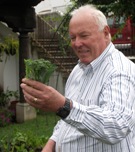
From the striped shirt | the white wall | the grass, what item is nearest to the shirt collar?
the striped shirt

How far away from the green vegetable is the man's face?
358mm

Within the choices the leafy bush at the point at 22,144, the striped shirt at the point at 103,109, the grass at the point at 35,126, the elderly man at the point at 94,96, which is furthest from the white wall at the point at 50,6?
the striped shirt at the point at 103,109

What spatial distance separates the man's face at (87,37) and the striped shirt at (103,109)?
0.04m

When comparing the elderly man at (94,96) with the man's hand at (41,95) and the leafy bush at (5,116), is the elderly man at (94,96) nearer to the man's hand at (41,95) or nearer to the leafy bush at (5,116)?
the man's hand at (41,95)

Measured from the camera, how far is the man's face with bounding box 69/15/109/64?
2.29 m

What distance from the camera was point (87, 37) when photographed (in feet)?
7.58

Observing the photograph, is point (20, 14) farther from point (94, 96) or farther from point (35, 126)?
point (94, 96)

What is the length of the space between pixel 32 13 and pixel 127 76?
294 inches

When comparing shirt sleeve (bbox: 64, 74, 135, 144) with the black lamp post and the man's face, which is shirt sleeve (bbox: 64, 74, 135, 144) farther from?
the black lamp post

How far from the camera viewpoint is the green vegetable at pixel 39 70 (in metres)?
1.98

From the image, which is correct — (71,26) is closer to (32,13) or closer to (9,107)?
(32,13)

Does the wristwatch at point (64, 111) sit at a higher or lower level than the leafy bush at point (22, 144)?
higher

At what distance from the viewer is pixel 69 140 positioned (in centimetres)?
247

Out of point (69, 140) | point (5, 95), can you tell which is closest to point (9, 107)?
point (5, 95)
